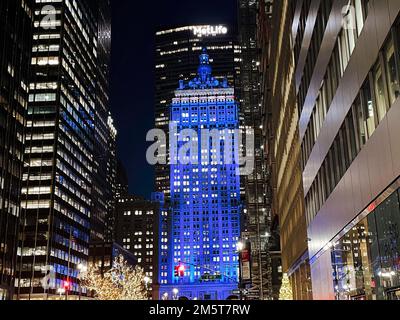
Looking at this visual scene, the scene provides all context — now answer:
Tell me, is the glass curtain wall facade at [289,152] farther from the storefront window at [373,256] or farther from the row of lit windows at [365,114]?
the storefront window at [373,256]

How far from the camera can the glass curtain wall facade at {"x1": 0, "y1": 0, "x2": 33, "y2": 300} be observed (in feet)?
319

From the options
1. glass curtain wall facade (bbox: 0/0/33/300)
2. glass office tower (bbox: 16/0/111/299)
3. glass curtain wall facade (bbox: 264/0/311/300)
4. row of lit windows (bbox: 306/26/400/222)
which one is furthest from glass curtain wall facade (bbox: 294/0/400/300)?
glass office tower (bbox: 16/0/111/299)

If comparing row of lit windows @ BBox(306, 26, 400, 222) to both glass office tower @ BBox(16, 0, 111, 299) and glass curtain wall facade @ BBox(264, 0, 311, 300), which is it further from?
glass office tower @ BBox(16, 0, 111, 299)

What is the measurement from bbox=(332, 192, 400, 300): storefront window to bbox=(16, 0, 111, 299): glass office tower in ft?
371

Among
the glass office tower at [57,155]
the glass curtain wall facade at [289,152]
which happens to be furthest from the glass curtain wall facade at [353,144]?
the glass office tower at [57,155]

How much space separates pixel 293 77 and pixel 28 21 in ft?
285

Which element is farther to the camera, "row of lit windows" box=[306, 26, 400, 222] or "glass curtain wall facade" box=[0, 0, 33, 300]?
"glass curtain wall facade" box=[0, 0, 33, 300]

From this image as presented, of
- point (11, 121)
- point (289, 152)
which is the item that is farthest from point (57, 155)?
point (289, 152)

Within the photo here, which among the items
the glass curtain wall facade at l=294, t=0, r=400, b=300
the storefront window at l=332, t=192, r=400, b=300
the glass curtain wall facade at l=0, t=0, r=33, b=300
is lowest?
the storefront window at l=332, t=192, r=400, b=300

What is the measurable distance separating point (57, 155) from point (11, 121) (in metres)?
41.0

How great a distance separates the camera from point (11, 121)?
102312 mm

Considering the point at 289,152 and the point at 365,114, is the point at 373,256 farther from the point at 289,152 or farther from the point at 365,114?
the point at 289,152
